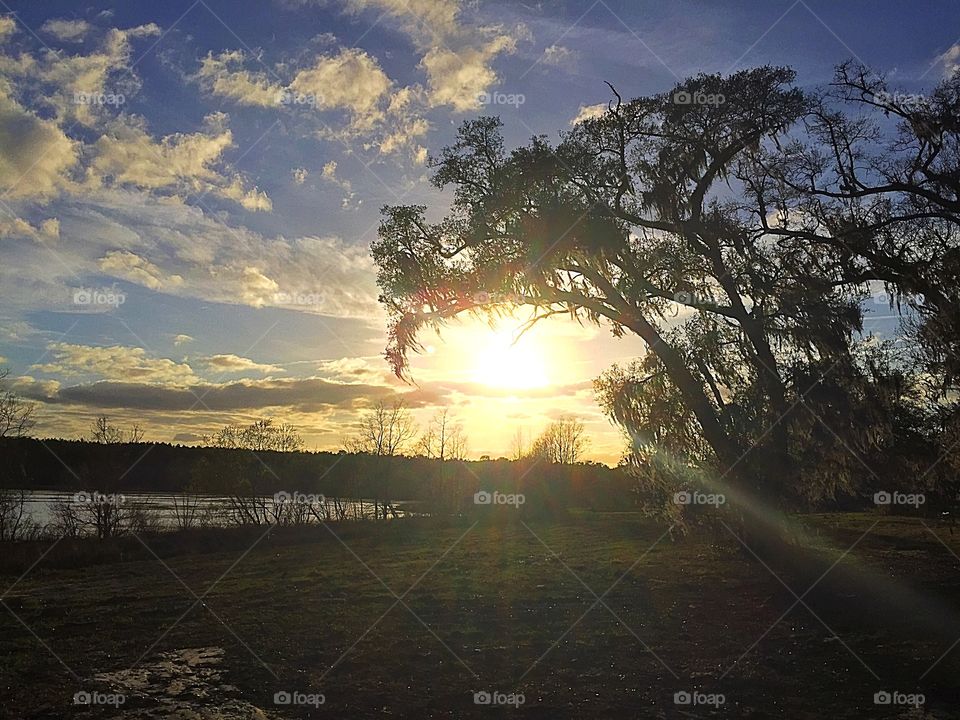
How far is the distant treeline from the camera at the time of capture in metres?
32.4

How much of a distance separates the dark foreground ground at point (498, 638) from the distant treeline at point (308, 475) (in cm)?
1310

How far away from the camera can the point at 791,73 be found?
14.0 metres

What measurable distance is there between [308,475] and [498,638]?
49862 millimetres

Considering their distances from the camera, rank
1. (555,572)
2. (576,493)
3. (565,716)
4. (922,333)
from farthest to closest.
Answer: (576,493) < (555,572) < (922,333) < (565,716)

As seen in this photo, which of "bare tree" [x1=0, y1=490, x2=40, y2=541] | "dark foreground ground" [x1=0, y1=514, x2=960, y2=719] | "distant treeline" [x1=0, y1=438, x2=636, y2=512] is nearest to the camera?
"dark foreground ground" [x1=0, y1=514, x2=960, y2=719]

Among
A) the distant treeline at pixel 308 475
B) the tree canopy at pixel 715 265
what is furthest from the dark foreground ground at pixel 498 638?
the distant treeline at pixel 308 475

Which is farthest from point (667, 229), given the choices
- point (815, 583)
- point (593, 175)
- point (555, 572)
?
point (555, 572)

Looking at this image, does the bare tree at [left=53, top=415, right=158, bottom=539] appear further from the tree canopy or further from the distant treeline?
the tree canopy

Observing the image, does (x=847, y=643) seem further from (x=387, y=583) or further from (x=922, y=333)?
(x=387, y=583)

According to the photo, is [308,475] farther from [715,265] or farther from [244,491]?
Result: [715,265]

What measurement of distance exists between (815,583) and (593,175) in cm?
927

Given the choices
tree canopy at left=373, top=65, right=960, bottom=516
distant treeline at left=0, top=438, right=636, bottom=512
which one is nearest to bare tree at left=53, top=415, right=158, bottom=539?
distant treeline at left=0, top=438, right=636, bottom=512

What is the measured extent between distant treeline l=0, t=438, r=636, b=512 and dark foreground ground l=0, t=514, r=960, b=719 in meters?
13.1

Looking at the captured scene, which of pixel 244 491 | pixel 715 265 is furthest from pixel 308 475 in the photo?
pixel 715 265
